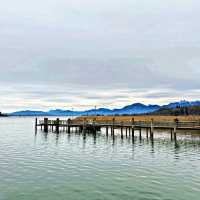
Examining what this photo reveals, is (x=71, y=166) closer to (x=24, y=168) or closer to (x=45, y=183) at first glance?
(x=24, y=168)

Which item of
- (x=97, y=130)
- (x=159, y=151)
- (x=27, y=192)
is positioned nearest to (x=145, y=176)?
(x=27, y=192)

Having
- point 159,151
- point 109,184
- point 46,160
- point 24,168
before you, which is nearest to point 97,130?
point 159,151

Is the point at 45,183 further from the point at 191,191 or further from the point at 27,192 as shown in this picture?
the point at 191,191

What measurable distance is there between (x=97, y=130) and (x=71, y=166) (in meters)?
43.6

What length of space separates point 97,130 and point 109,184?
50852 millimetres

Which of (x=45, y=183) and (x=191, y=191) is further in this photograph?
(x=45, y=183)

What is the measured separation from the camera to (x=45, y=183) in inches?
912

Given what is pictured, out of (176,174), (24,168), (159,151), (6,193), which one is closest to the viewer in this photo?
(6,193)

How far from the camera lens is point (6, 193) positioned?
20.6 m

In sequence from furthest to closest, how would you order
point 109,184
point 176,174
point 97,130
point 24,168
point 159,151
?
point 97,130 → point 159,151 → point 24,168 → point 176,174 → point 109,184

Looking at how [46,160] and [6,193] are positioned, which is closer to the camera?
[6,193]

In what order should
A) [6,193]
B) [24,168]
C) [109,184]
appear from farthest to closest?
[24,168], [109,184], [6,193]

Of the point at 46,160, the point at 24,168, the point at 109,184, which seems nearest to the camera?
the point at 109,184

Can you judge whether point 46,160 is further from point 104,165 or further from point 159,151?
point 159,151
